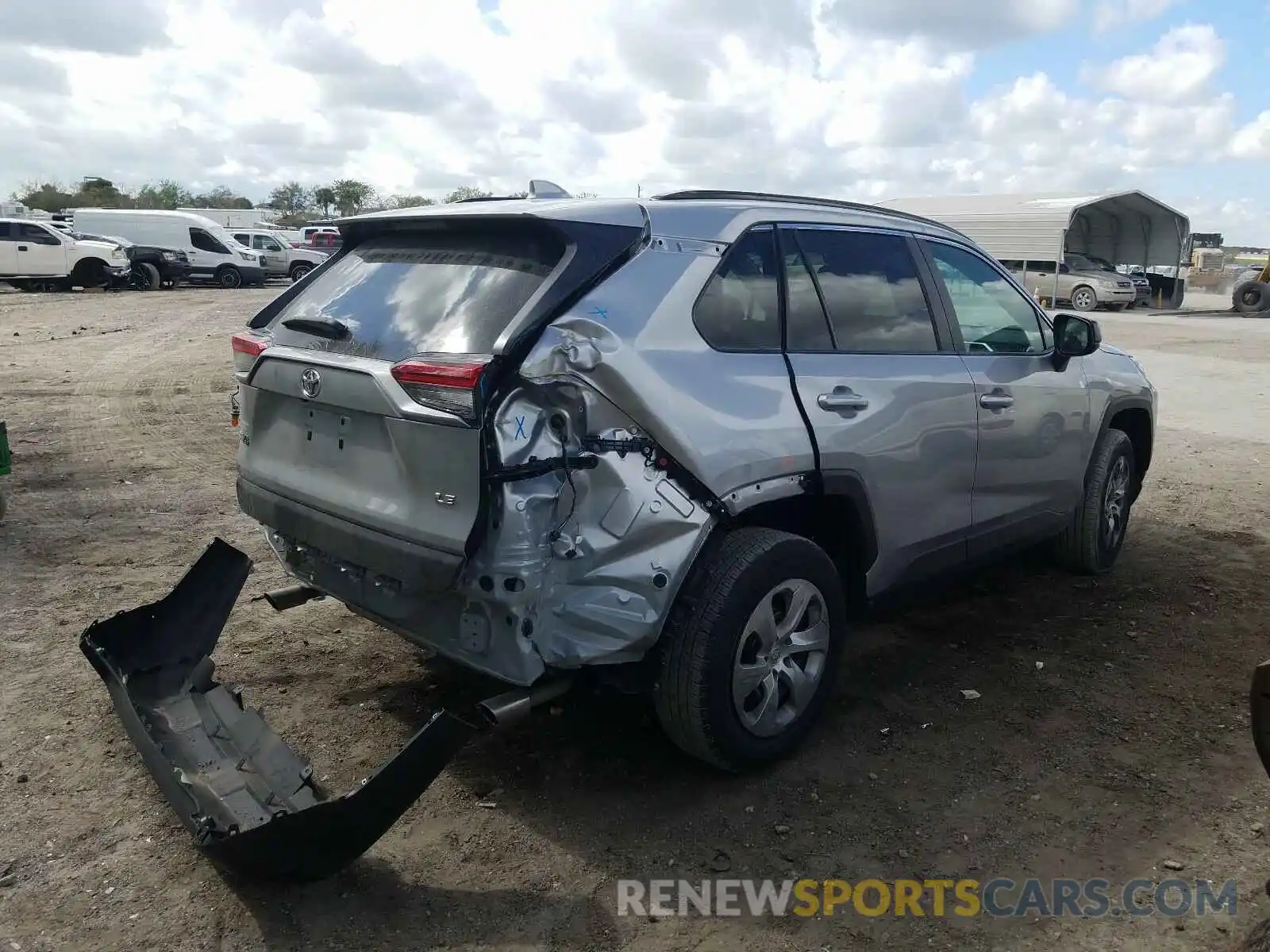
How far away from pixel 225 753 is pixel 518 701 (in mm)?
1112

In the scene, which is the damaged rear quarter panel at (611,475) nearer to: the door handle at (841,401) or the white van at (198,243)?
the door handle at (841,401)

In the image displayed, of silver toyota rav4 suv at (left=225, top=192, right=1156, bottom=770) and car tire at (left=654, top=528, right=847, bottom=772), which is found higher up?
silver toyota rav4 suv at (left=225, top=192, right=1156, bottom=770)

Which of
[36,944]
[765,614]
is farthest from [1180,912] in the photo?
[36,944]

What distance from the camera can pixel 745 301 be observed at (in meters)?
3.37

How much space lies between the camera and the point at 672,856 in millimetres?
3010

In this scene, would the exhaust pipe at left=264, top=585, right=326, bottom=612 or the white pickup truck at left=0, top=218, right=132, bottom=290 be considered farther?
the white pickup truck at left=0, top=218, right=132, bottom=290

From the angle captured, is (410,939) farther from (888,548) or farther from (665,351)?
(888,548)

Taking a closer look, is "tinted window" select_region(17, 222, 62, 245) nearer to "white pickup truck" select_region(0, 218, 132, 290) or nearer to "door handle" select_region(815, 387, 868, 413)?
"white pickup truck" select_region(0, 218, 132, 290)

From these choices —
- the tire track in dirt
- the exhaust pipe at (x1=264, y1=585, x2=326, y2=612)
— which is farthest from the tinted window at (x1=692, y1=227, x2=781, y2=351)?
the tire track in dirt

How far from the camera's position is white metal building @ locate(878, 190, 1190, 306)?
95.0 ft

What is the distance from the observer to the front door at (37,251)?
2439 centimetres

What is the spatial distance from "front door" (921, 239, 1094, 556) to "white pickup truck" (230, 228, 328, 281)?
1179 inches

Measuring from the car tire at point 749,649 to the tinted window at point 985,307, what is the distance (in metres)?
1.47

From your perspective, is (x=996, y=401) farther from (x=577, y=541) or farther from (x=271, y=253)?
(x=271, y=253)
